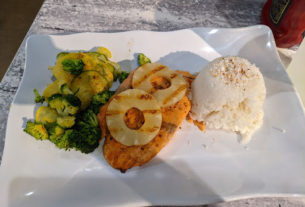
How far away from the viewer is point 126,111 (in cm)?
194

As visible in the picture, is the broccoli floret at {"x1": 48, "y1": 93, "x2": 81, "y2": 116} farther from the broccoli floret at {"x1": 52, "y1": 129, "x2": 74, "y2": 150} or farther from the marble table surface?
the marble table surface

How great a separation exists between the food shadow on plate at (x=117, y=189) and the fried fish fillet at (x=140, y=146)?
104mm

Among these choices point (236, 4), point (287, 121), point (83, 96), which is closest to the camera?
point (83, 96)

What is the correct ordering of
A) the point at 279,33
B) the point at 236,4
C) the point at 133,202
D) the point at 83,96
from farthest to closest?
the point at 236,4 → the point at 279,33 → the point at 83,96 → the point at 133,202

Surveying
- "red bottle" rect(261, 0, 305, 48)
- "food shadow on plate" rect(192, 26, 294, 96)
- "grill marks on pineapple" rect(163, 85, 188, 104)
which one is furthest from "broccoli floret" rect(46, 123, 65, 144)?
"red bottle" rect(261, 0, 305, 48)

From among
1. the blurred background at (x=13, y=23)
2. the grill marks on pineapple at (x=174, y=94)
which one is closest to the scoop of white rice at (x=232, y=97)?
the grill marks on pineapple at (x=174, y=94)

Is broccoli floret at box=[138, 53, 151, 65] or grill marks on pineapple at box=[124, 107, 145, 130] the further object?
broccoli floret at box=[138, 53, 151, 65]

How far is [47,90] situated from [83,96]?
0.31 m

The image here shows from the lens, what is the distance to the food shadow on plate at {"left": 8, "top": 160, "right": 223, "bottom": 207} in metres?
1.67

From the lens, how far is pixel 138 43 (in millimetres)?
2582

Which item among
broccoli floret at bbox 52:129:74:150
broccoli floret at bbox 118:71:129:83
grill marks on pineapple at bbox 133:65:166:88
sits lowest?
broccoli floret at bbox 52:129:74:150

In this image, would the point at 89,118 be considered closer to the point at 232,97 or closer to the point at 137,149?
the point at 137,149

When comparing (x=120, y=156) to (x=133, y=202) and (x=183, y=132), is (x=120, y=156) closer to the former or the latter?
(x=133, y=202)

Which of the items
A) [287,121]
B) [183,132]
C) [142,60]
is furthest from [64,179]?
[287,121]
